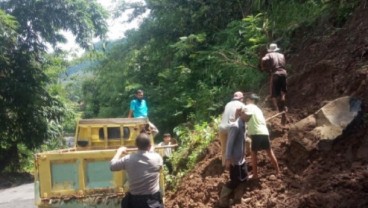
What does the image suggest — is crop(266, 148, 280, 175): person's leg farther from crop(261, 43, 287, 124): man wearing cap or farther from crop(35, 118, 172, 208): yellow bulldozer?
crop(261, 43, 287, 124): man wearing cap

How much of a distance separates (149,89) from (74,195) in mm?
10944

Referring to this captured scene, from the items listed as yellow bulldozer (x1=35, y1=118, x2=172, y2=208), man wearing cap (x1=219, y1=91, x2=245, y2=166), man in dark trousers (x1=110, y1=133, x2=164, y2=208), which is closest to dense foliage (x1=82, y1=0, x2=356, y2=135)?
man wearing cap (x1=219, y1=91, x2=245, y2=166)

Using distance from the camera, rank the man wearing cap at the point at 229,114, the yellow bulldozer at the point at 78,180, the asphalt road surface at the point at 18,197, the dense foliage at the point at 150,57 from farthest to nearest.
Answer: the dense foliage at the point at 150,57
the asphalt road surface at the point at 18,197
the man wearing cap at the point at 229,114
the yellow bulldozer at the point at 78,180

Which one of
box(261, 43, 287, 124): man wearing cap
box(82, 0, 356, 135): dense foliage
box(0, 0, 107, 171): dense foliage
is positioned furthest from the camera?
box(0, 0, 107, 171): dense foliage

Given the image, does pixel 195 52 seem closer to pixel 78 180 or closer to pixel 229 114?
pixel 229 114

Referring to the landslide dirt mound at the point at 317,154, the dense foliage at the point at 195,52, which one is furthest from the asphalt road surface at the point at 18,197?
the landslide dirt mound at the point at 317,154

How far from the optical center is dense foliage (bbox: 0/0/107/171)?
691 inches

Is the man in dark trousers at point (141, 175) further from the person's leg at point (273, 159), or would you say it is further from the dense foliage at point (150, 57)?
the dense foliage at point (150, 57)

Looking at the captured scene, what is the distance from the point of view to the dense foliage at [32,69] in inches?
691

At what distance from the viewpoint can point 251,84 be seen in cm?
1166

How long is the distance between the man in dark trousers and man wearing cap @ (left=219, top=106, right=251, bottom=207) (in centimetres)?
204

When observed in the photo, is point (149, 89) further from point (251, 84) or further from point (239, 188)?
point (239, 188)

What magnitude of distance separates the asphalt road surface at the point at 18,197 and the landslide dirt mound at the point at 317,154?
204 inches

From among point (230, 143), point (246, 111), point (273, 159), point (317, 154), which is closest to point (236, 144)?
point (230, 143)
